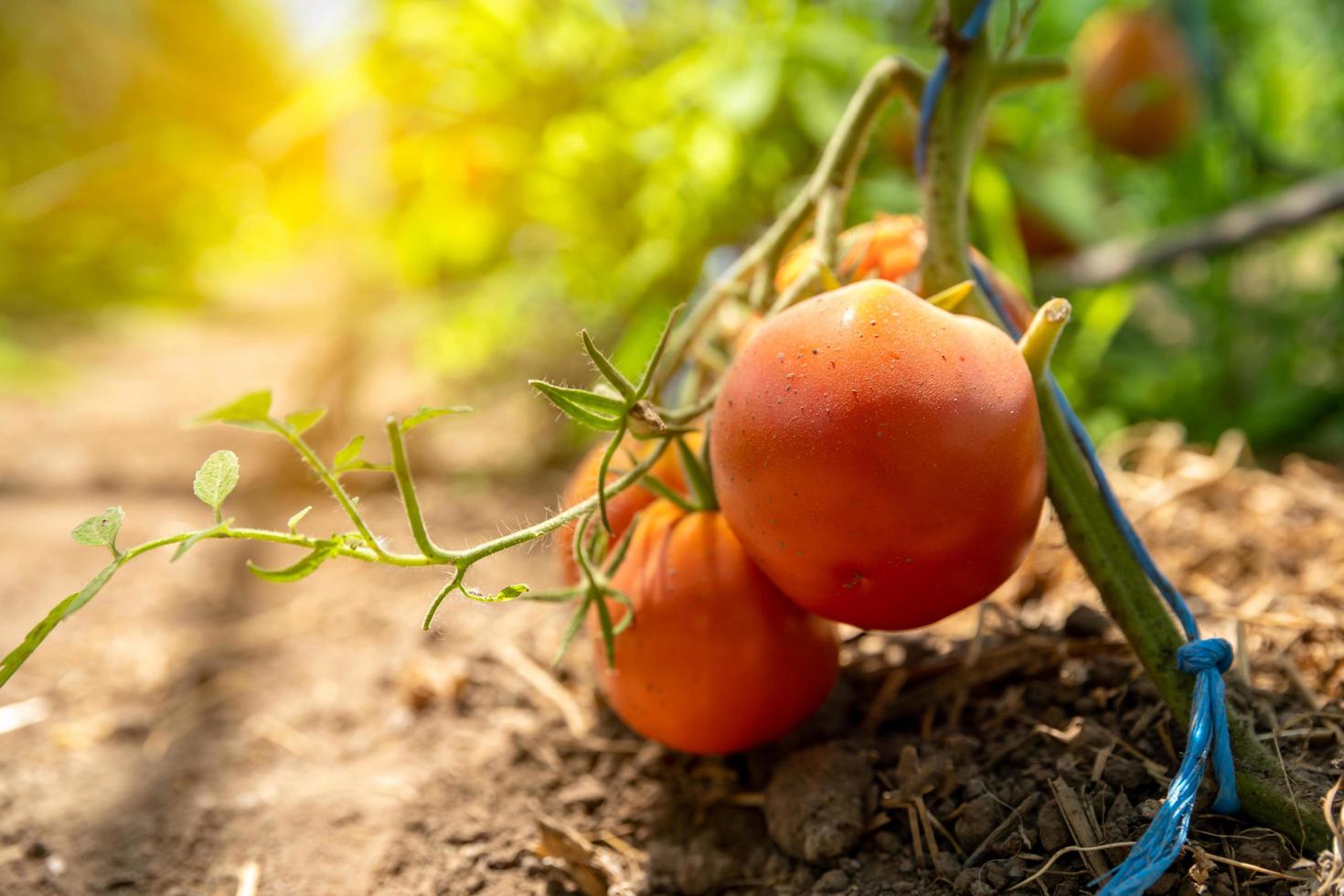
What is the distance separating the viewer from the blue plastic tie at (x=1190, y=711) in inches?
19.2

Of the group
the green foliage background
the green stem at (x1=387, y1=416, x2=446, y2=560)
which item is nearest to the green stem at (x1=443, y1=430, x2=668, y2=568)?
the green stem at (x1=387, y1=416, x2=446, y2=560)

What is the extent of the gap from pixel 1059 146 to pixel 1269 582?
1.04 m

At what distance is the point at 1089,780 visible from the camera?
23.6 inches

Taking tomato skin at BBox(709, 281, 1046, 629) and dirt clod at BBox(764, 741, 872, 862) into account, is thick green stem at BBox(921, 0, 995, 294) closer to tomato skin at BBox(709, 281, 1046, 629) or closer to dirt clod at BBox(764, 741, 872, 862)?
tomato skin at BBox(709, 281, 1046, 629)

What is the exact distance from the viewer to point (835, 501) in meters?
0.54

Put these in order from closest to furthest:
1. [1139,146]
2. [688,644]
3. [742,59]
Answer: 1. [688,644]
2. [742,59]
3. [1139,146]

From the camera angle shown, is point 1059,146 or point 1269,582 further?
point 1059,146

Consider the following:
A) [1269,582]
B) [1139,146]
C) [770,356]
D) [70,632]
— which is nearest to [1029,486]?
[770,356]

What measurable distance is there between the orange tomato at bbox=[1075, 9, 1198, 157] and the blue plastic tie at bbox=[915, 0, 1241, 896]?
40.3 inches

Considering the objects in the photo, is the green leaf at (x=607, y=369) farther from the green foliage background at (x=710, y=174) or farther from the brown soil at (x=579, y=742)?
the green foliage background at (x=710, y=174)

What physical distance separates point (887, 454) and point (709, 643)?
7.2 inches

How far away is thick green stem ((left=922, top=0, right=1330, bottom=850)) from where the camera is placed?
537 millimetres

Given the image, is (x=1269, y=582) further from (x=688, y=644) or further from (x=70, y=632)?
(x=70, y=632)

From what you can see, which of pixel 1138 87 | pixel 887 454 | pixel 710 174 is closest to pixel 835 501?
pixel 887 454
